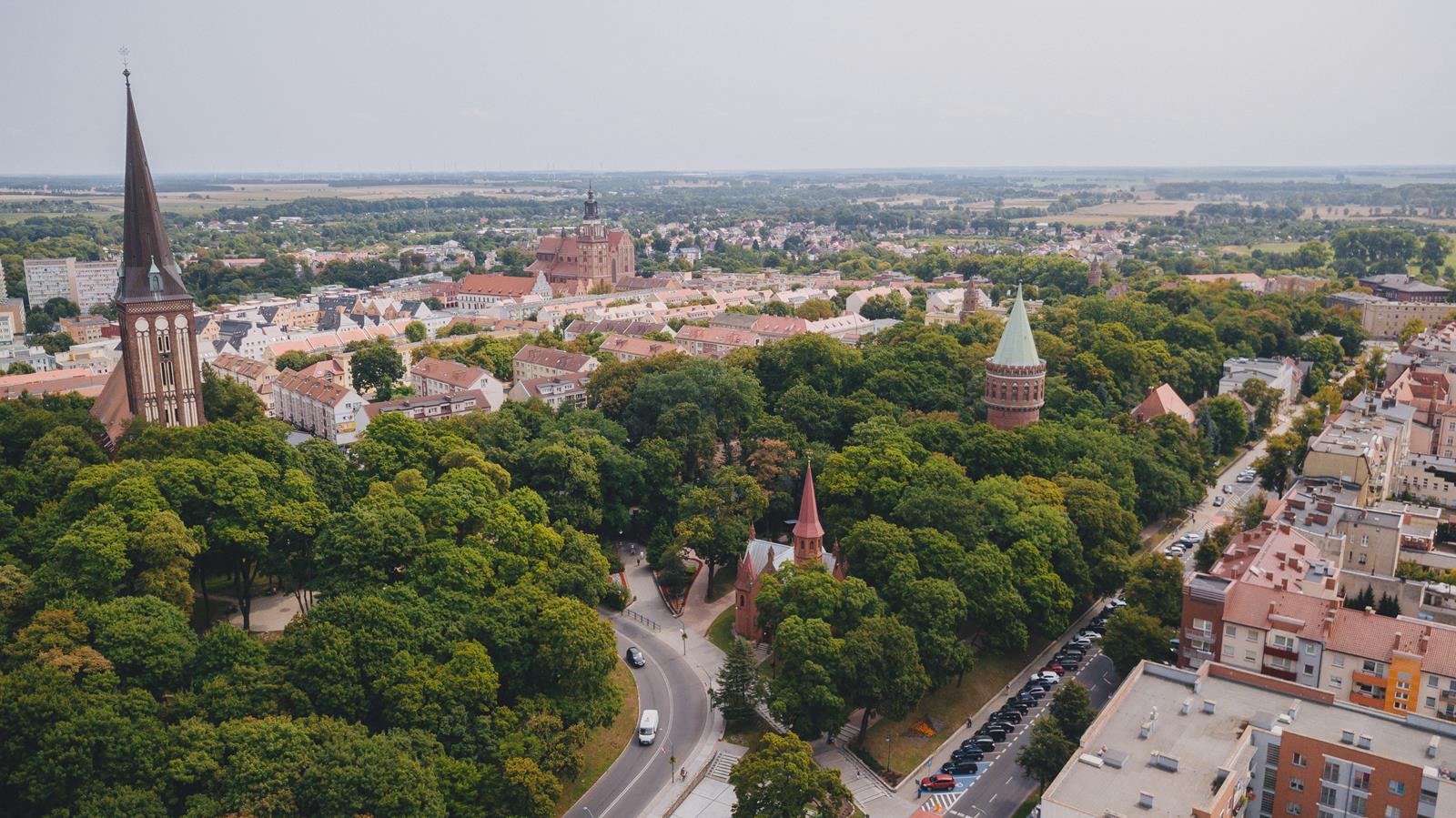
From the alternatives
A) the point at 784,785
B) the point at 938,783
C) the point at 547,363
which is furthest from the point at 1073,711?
the point at 547,363

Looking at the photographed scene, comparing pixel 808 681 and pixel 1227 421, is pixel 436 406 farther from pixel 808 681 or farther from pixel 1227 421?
pixel 1227 421

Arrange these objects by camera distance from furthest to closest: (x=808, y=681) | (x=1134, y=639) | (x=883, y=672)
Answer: (x=1134, y=639) < (x=883, y=672) < (x=808, y=681)

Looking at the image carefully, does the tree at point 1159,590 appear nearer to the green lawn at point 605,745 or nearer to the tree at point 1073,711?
the tree at point 1073,711

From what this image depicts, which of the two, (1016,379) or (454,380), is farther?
(454,380)

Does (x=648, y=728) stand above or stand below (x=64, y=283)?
below

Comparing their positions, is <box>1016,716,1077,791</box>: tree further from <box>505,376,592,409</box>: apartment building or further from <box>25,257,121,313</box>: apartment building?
<box>25,257,121,313</box>: apartment building

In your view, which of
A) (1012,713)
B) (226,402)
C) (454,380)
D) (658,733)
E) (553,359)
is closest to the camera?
(658,733)

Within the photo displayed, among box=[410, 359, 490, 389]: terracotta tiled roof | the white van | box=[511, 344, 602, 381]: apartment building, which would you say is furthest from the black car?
box=[410, 359, 490, 389]: terracotta tiled roof
